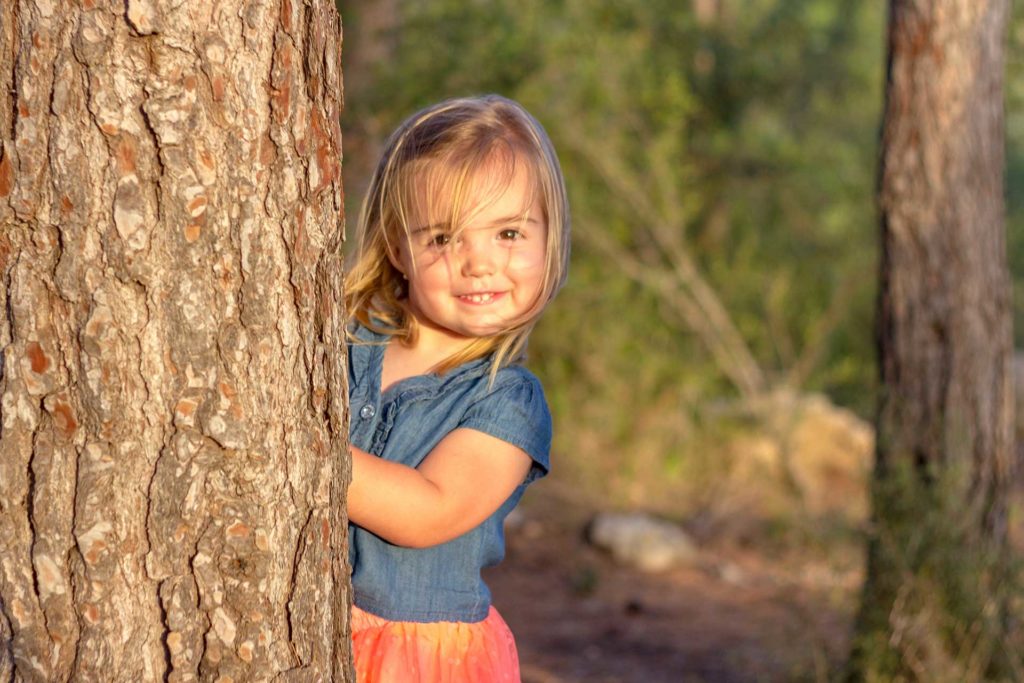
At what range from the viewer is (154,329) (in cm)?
149

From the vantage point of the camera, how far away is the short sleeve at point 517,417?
1.99 m

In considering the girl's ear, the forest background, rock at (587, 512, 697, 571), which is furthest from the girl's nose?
rock at (587, 512, 697, 571)

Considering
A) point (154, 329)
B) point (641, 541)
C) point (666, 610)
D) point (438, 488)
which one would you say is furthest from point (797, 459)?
point (154, 329)

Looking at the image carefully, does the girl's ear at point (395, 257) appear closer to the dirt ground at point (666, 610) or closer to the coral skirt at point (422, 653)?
the coral skirt at point (422, 653)

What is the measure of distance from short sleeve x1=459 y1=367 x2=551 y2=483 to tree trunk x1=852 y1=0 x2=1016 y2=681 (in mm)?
2211

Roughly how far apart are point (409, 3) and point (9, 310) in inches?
253

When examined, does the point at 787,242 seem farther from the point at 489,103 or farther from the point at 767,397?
the point at 489,103

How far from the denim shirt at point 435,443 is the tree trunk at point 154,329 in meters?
0.43

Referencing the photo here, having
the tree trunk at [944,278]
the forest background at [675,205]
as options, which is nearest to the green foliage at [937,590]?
the tree trunk at [944,278]

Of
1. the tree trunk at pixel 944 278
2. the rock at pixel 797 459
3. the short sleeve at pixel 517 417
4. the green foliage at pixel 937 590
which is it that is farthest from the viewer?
the rock at pixel 797 459

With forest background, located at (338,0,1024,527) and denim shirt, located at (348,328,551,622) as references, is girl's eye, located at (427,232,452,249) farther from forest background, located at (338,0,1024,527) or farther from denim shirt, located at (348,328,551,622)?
forest background, located at (338,0,1024,527)

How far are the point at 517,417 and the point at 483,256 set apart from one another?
266 mm

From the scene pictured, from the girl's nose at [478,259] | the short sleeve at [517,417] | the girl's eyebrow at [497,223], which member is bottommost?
the short sleeve at [517,417]

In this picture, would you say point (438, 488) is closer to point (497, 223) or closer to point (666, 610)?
point (497, 223)
